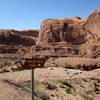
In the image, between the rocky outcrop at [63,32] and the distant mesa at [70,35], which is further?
the rocky outcrop at [63,32]

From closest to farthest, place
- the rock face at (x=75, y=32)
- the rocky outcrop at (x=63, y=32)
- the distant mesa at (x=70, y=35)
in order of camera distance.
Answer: the distant mesa at (x=70, y=35) → the rock face at (x=75, y=32) → the rocky outcrop at (x=63, y=32)

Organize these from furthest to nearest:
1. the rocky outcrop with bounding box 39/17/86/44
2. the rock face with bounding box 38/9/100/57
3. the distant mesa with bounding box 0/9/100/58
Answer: the rocky outcrop with bounding box 39/17/86/44, the rock face with bounding box 38/9/100/57, the distant mesa with bounding box 0/9/100/58

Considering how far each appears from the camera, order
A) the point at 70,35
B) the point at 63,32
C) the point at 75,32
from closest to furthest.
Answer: the point at 75,32, the point at 63,32, the point at 70,35

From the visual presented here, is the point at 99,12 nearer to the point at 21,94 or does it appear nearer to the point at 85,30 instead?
the point at 85,30

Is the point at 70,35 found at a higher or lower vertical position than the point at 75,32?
lower

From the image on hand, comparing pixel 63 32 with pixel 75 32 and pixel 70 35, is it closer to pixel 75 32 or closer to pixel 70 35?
pixel 70 35

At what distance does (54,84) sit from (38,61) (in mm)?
7477

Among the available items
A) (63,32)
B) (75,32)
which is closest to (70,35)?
(75,32)

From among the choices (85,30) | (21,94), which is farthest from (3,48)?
(21,94)

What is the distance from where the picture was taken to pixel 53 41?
56.3m

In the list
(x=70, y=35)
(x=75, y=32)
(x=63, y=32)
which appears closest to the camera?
(x=75, y=32)

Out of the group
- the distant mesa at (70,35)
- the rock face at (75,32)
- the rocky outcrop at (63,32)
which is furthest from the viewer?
the rocky outcrop at (63,32)

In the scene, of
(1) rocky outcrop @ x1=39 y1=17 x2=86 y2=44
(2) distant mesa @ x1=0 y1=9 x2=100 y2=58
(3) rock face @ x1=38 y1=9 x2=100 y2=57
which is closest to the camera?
(2) distant mesa @ x1=0 y1=9 x2=100 y2=58

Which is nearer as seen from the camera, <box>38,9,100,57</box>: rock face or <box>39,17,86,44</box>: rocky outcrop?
<box>38,9,100,57</box>: rock face
